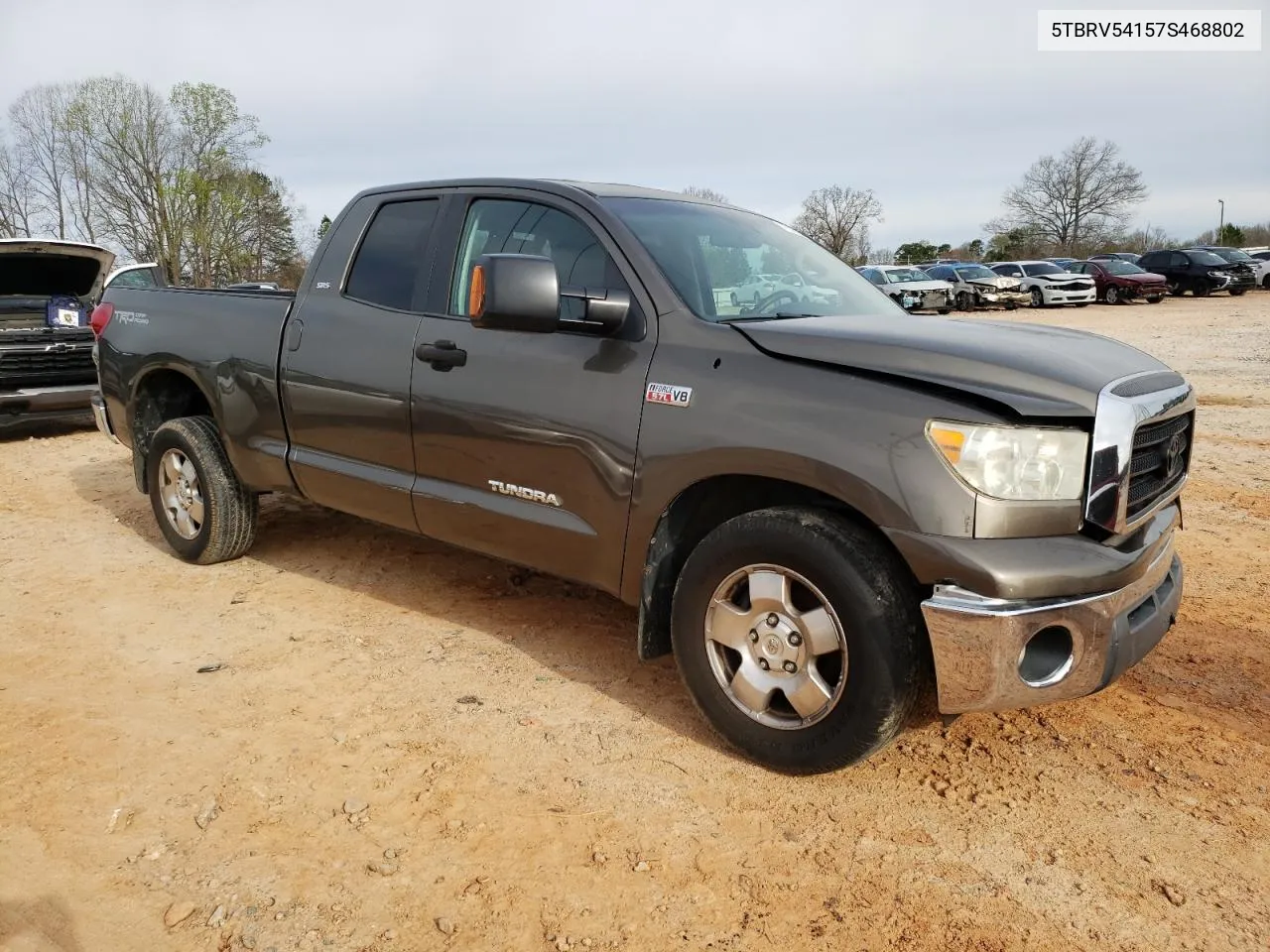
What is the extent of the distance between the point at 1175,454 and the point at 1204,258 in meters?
33.7

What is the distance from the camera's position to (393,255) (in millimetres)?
4211

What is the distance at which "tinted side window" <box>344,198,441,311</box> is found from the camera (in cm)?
409

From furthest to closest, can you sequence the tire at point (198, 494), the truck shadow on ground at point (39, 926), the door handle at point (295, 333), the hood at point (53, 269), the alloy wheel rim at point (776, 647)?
the hood at point (53, 269) < the tire at point (198, 494) < the door handle at point (295, 333) < the alloy wheel rim at point (776, 647) < the truck shadow on ground at point (39, 926)

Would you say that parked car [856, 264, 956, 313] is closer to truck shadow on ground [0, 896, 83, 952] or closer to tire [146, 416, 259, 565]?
tire [146, 416, 259, 565]

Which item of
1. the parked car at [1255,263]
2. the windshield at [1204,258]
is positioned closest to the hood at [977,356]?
the windshield at [1204,258]

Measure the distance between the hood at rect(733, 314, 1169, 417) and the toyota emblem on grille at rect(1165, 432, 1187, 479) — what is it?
242mm

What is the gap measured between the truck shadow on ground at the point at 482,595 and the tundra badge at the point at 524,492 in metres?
0.77

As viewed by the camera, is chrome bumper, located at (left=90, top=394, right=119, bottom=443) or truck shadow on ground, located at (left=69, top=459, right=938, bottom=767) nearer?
truck shadow on ground, located at (left=69, top=459, right=938, bottom=767)

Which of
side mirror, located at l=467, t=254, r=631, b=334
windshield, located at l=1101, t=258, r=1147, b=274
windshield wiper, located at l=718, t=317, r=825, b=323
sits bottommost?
windshield wiper, located at l=718, t=317, r=825, b=323

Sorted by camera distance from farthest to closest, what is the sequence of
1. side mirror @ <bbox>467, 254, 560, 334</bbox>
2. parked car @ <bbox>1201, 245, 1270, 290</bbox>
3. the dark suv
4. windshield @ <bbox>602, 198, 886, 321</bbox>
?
parked car @ <bbox>1201, 245, 1270, 290</bbox> → the dark suv → windshield @ <bbox>602, 198, 886, 321</bbox> → side mirror @ <bbox>467, 254, 560, 334</bbox>

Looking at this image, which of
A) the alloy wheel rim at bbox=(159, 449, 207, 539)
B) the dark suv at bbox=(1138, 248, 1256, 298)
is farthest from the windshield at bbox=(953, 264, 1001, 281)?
the alloy wheel rim at bbox=(159, 449, 207, 539)

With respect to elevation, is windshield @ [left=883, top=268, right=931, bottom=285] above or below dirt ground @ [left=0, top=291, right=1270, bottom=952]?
above

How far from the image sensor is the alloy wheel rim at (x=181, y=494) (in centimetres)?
509

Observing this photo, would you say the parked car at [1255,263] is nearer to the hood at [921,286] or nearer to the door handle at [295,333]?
the hood at [921,286]
